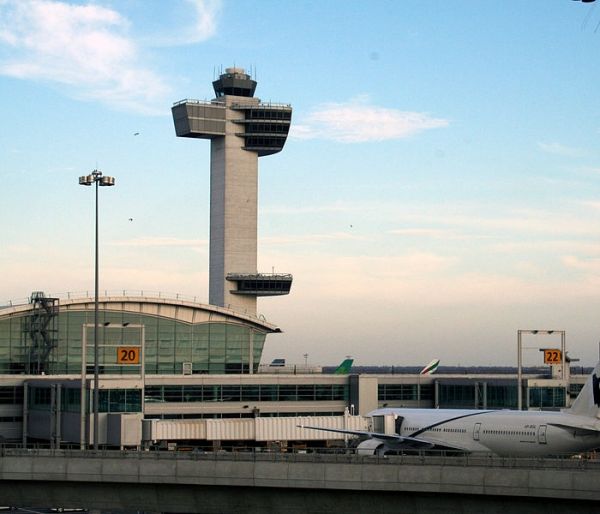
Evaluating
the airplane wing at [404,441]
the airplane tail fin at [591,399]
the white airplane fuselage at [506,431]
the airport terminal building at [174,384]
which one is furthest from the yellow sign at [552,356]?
the airplane tail fin at [591,399]

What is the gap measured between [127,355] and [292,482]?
139 feet

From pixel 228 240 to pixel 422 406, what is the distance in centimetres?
5459

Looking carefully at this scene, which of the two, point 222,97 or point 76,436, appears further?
point 222,97

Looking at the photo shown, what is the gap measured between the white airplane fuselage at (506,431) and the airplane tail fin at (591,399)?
46 cm

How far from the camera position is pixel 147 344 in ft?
438

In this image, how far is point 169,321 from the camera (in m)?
136

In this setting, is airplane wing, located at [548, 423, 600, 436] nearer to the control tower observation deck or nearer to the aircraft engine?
the aircraft engine

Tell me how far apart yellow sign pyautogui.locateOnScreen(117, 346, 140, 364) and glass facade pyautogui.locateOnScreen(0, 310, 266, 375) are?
82.8 feet

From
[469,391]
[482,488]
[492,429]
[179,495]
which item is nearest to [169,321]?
[469,391]

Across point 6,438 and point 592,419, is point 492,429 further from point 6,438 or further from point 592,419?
point 6,438

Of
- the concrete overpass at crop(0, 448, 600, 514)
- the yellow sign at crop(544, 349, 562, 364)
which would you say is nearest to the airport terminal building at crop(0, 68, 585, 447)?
the yellow sign at crop(544, 349, 562, 364)

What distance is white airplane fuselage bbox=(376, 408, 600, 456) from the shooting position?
73.1 metres

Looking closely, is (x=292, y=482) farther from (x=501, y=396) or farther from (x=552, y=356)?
(x=501, y=396)

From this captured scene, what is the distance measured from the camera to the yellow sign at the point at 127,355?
315ft
